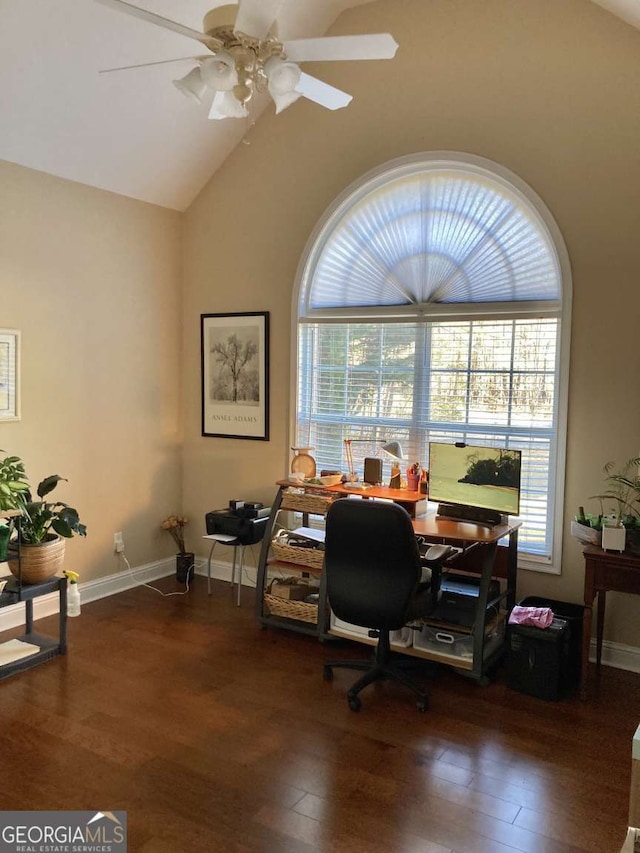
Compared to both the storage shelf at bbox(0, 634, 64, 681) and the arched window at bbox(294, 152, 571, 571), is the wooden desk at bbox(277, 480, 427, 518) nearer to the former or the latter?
the arched window at bbox(294, 152, 571, 571)

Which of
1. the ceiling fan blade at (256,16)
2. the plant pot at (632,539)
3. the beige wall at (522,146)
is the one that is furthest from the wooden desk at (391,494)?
the ceiling fan blade at (256,16)

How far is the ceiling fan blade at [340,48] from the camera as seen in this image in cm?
238

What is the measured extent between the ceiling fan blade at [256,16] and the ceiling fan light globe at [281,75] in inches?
5.4

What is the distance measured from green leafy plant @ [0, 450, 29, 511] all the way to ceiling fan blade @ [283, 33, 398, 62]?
7.64 feet

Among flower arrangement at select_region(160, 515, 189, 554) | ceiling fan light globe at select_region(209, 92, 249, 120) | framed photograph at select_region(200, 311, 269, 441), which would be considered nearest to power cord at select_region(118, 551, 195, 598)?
flower arrangement at select_region(160, 515, 189, 554)

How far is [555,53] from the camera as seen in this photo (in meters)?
3.61

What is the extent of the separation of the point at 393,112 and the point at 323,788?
3.62 metres

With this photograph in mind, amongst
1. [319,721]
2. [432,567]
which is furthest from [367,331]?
[319,721]

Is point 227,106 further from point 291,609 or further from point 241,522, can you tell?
point 291,609

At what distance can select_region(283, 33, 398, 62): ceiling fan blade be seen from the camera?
2381mm

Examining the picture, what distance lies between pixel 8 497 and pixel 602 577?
2.89m

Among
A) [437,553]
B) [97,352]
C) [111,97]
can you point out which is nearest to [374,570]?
[437,553]

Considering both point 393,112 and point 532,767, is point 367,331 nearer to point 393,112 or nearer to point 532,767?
point 393,112

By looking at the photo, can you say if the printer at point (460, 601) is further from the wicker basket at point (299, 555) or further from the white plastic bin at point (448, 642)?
the wicker basket at point (299, 555)
